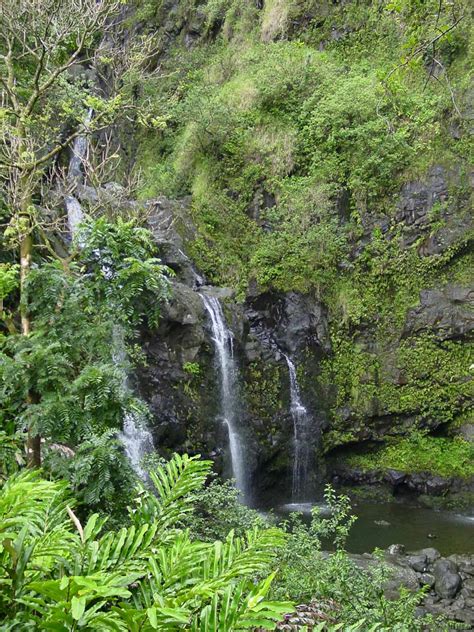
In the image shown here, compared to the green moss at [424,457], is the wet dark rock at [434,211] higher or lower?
higher

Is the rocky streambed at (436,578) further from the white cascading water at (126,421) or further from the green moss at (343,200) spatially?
the green moss at (343,200)

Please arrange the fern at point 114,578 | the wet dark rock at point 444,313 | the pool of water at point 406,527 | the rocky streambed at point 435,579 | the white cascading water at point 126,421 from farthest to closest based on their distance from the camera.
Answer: the wet dark rock at point 444,313
the pool of water at point 406,527
the rocky streambed at point 435,579
the white cascading water at point 126,421
the fern at point 114,578

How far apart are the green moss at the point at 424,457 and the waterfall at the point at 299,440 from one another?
1.29 metres

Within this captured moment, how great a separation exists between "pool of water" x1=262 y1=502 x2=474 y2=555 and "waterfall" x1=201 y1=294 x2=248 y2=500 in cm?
134

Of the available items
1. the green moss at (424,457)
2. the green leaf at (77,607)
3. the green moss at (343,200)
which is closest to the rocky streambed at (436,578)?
the green moss at (424,457)

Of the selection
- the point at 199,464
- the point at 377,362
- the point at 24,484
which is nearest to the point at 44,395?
the point at 199,464

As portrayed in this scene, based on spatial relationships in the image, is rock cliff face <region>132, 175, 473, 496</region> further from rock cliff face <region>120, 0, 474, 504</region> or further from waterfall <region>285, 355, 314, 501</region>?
waterfall <region>285, 355, 314, 501</region>

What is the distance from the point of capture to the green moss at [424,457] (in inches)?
471

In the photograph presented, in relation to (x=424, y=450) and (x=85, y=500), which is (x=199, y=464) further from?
(x=424, y=450)

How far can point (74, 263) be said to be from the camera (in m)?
4.34

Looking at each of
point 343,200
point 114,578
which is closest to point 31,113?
point 114,578

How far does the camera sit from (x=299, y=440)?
12.6 meters

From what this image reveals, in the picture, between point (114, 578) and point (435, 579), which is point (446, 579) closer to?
point (435, 579)

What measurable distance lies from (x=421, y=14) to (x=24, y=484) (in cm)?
423
